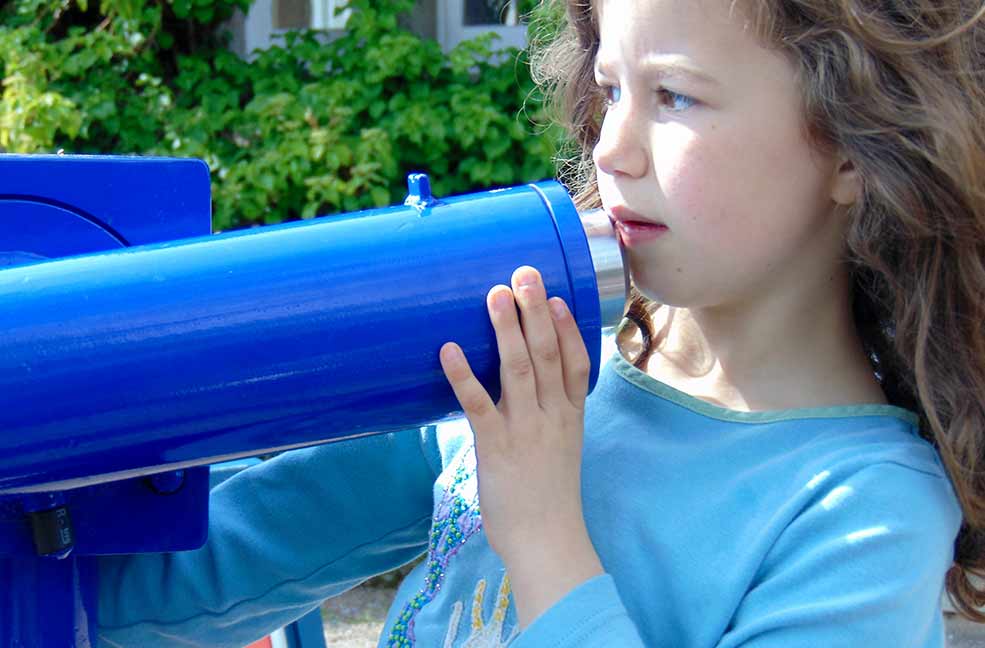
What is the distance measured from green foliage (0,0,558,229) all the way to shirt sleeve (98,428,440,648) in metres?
2.80

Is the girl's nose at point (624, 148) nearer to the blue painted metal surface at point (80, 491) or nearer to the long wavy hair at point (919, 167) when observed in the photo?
the long wavy hair at point (919, 167)

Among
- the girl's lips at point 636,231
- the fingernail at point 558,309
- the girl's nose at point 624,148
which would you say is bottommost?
the fingernail at point 558,309

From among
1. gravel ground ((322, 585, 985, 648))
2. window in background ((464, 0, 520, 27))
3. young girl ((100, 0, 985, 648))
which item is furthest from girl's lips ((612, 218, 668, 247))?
window in background ((464, 0, 520, 27))

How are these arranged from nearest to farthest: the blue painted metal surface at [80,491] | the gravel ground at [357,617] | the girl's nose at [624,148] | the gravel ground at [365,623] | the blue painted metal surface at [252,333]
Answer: the blue painted metal surface at [252,333] → the blue painted metal surface at [80,491] → the girl's nose at [624,148] → the gravel ground at [365,623] → the gravel ground at [357,617]

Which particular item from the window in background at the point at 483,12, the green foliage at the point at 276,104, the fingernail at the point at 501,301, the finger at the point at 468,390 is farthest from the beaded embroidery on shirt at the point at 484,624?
the window in background at the point at 483,12

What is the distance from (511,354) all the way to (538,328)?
0.11ft

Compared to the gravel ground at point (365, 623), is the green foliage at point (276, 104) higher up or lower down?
higher up

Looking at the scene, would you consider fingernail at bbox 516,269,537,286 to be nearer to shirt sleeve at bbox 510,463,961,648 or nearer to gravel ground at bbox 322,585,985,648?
shirt sleeve at bbox 510,463,961,648

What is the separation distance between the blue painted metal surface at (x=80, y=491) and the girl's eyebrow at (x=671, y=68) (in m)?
0.44

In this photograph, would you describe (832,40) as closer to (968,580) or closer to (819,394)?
(819,394)

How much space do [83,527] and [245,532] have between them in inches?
12.3

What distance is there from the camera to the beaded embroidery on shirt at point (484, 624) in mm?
1228

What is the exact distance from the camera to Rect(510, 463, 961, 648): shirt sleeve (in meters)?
1.06

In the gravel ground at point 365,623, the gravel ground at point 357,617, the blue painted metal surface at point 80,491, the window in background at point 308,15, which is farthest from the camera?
the window in background at point 308,15
